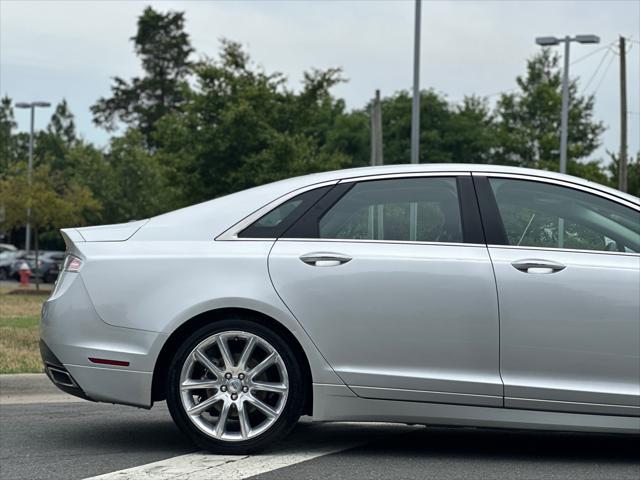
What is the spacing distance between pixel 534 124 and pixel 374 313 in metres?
47.1

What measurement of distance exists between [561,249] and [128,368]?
231 centimetres

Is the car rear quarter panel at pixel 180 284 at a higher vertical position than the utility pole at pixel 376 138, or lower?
lower

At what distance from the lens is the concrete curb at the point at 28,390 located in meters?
7.69

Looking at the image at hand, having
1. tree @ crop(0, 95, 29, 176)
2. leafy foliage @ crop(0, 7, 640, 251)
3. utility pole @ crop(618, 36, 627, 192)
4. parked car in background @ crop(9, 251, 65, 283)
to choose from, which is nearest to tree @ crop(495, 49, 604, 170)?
leafy foliage @ crop(0, 7, 640, 251)

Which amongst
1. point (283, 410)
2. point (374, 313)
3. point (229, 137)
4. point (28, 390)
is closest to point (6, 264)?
point (229, 137)

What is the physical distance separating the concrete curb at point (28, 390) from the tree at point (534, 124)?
41.3 meters

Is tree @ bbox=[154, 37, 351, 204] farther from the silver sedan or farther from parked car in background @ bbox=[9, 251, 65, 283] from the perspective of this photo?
the silver sedan

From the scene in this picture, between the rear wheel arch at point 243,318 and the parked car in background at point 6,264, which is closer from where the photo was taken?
the rear wheel arch at point 243,318

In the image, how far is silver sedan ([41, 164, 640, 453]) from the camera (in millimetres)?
5270

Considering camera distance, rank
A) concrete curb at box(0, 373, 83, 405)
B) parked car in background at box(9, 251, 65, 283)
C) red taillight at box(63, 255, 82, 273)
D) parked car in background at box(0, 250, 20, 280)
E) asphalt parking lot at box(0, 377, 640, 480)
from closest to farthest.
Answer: asphalt parking lot at box(0, 377, 640, 480) → red taillight at box(63, 255, 82, 273) → concrete curb at box(0, 373, 83, 405) → parked car in background at box(9, 251, 65, 283) → parked car in background at box(0, 250, 20, 280)

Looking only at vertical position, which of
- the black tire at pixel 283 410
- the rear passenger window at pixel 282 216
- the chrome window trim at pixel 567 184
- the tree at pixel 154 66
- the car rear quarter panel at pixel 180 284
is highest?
the tree at pixel 154 66

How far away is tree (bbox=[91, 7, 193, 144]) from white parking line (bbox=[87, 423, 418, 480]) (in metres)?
70.7

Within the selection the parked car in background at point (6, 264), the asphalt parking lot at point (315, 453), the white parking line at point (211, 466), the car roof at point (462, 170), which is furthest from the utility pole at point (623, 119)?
the white parking line at point (211, 466)

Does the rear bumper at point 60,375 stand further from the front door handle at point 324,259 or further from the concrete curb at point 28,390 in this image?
the concrete curb at point 28,390
